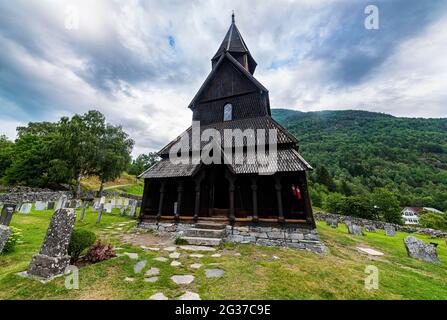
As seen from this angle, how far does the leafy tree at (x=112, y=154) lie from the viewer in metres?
28.8

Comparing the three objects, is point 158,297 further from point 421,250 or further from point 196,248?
point 421,250

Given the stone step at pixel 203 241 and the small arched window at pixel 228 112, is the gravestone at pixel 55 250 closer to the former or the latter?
the stone step at pixel 203 241

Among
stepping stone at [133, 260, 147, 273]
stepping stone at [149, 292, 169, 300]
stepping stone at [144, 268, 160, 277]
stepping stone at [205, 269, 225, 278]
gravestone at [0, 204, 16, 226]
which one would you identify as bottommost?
Result: stepping stone at [149, 292, 169, 300]

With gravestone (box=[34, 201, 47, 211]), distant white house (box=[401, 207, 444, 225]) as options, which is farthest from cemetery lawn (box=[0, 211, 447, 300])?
distant white house (box=[401, 207, 444, 225])

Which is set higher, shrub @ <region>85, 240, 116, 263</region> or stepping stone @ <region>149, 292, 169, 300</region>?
shrub @ <region>85, 240, 116, 263</region>

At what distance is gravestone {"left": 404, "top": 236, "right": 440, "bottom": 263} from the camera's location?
8511mm

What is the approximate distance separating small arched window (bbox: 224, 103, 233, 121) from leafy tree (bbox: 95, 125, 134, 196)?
22.7m

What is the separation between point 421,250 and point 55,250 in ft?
46.5

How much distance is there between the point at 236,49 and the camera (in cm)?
1630

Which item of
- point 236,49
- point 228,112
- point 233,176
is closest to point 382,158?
point 236,49

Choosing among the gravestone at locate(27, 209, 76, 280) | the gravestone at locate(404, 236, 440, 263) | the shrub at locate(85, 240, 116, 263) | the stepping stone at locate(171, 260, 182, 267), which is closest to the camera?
the gravestone at locate(27, 209, 76, 280)

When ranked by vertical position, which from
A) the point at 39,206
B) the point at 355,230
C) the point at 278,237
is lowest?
the point at 355,230

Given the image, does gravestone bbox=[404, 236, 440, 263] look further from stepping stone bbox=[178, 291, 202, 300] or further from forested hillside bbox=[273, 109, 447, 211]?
forested hillside bbox=[273, 109, 447, 211]
